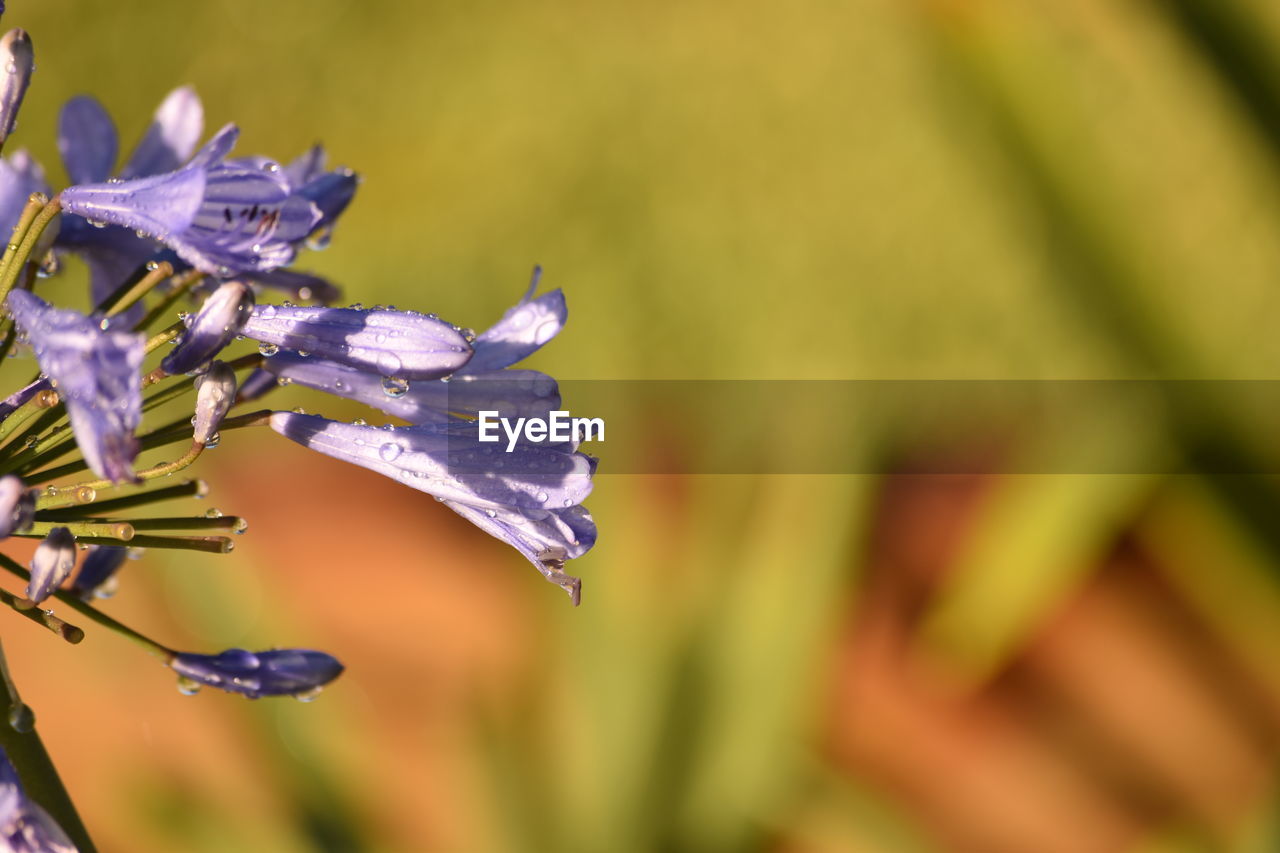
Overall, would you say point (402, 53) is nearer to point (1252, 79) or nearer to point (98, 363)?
point (1252, 79)

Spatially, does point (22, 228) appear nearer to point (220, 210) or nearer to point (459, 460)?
point (220, 210)

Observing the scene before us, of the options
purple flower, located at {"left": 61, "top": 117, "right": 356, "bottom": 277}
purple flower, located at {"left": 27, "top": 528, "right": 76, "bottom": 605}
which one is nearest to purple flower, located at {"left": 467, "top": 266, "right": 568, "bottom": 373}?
purple flower, located at {"left": 61, "top": 117, "right": 356, "bottom": 277}

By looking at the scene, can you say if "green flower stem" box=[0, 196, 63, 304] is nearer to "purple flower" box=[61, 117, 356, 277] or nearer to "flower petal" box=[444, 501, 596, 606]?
"purple flower" box=[61, 117, 356, 277]

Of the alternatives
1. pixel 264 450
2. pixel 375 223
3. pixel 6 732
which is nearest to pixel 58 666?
pixel 264 450

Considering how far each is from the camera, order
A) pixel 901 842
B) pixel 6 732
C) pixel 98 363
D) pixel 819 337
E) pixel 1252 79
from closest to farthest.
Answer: pixel 98 363, pixel 6 732, pixel 1252 79, pixel 901 842, pixel 819 337

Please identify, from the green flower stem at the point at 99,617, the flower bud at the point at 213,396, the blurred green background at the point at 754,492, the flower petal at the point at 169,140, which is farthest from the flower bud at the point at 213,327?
the blurred green background at the point at 754,492
